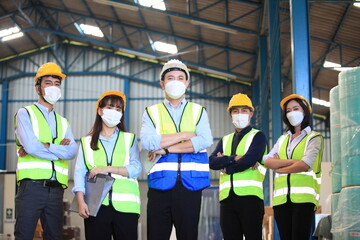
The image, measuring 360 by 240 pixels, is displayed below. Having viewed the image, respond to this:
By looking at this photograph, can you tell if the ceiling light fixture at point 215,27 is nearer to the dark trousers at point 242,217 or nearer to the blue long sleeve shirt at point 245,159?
the blue long sleeve shirt at point 245,159

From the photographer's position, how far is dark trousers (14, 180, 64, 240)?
14.9ft

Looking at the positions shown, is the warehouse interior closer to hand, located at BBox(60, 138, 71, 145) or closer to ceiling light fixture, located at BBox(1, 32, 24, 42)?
ceiling light fixture, located at BBox(1, 32, 24, 42)

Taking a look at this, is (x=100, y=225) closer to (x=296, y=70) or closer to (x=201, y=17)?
(x=296, y=70)

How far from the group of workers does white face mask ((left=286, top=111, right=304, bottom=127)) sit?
0.04 feet

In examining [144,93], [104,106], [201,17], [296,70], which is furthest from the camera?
[144,93]

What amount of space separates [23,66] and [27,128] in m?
22.1

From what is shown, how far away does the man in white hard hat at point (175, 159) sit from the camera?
13.4ft

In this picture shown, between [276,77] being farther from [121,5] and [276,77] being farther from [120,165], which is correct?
[120,165]

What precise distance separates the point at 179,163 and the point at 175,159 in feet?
0.18

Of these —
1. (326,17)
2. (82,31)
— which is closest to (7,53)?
(82,31)

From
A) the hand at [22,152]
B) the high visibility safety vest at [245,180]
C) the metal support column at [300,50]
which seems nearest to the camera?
the hand at [22,152]

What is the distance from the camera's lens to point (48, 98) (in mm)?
5070

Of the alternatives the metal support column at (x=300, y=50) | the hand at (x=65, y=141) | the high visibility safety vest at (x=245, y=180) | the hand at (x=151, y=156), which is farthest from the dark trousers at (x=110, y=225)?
the metal support column at (x=300, y=50)

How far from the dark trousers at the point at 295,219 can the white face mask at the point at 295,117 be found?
0.93m
